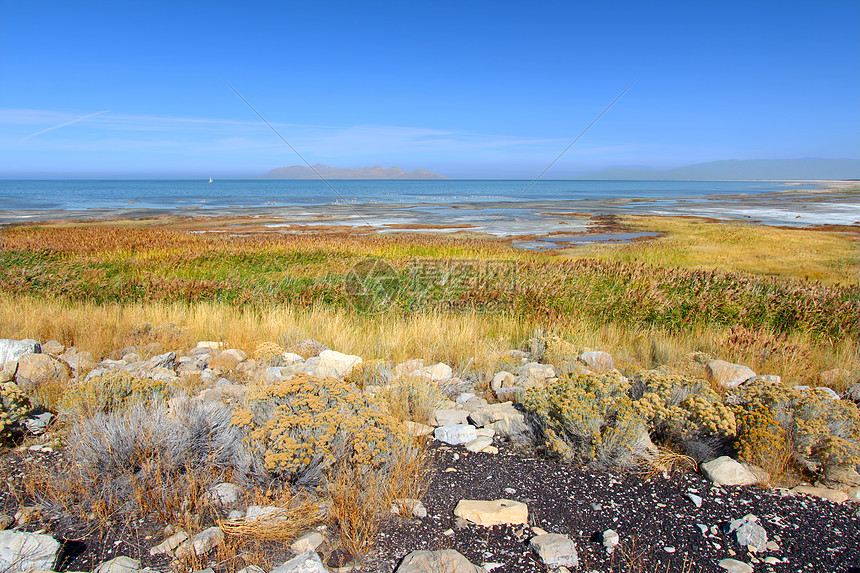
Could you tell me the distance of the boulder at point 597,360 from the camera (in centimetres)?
656

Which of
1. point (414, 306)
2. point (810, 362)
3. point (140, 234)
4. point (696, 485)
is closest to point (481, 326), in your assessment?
point (414, 306)

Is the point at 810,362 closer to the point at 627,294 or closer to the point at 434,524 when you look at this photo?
the point at 627,294

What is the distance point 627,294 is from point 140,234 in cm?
1947

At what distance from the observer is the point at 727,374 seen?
595cm

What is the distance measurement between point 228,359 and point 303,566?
14.4ft

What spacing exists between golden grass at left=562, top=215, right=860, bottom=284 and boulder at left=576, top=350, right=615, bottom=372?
40.2ft

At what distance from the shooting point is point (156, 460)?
12.1 ft

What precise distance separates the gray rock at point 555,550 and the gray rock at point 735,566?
2.60ft

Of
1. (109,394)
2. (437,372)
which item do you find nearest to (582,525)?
(437,372)

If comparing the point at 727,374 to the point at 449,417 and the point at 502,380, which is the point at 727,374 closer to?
the point at 502,380

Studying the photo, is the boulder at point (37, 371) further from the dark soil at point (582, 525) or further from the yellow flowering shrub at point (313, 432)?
the yellow flowering shrub at point (313, 432)

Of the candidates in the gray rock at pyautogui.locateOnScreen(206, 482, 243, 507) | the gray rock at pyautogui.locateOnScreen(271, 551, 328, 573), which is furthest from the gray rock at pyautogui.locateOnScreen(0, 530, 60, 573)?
the gray rock at pyautogui.locateOnScreen(271, 551, 328, 573)

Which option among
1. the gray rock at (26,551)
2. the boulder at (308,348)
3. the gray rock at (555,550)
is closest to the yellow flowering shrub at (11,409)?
the gray rock at (26,551)

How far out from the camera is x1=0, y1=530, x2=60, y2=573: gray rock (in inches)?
105
